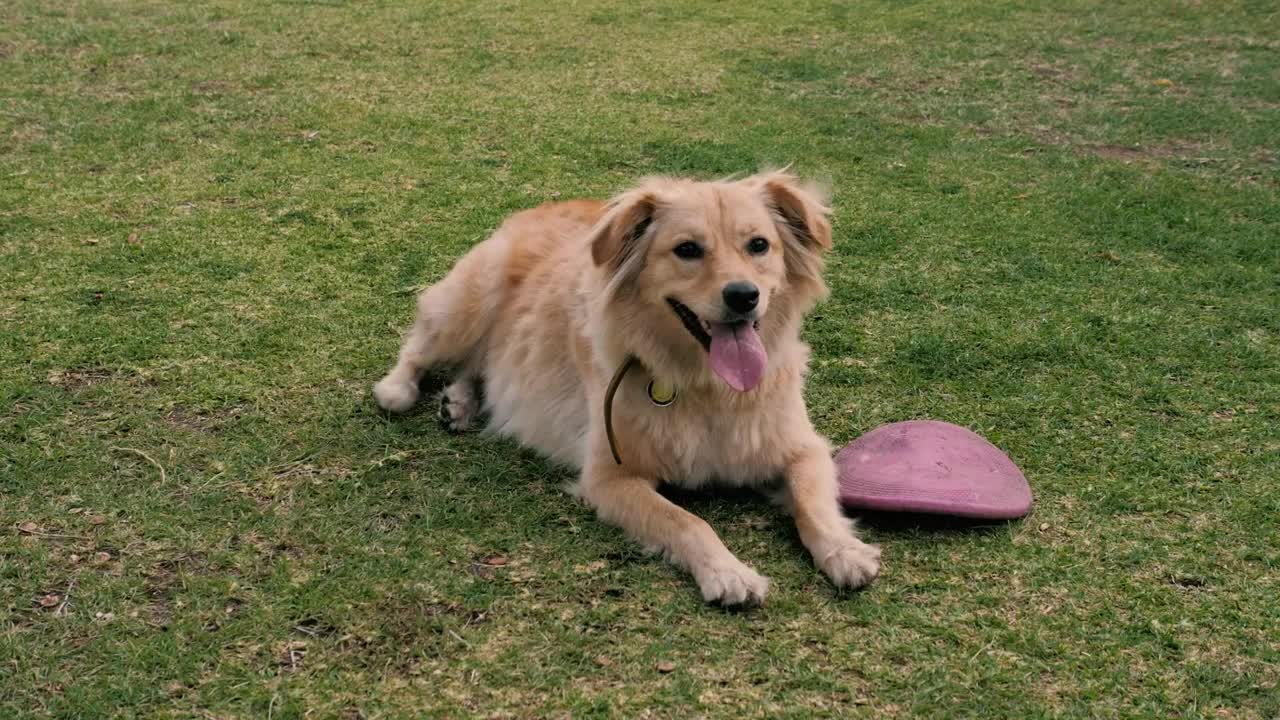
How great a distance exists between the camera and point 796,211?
364cm

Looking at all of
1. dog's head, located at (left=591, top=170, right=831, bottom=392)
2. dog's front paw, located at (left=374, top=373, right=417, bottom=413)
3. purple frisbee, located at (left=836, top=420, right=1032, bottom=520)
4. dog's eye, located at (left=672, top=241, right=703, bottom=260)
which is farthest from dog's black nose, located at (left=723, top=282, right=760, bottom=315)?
dog's front paw, located at (left=374, top=373, right=417, bottom=413)

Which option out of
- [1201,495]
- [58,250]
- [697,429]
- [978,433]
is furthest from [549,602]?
[58,250]

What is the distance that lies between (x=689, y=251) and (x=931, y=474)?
1026mm

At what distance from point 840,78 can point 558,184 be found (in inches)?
133

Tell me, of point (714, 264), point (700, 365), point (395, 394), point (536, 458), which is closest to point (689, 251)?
point (714, 264)

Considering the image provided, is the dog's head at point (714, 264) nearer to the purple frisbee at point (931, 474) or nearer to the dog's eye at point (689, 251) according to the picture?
the dog's eye at point (689, 251)

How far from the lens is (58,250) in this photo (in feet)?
17.9

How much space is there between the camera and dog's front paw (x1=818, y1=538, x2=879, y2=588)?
3068 mm

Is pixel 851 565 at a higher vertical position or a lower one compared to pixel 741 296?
lower

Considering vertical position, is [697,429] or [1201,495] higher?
[697,429]

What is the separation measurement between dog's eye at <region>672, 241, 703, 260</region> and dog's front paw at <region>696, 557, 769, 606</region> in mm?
961

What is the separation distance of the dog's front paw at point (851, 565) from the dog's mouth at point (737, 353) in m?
0.56

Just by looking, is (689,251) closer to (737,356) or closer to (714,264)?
(714,264)

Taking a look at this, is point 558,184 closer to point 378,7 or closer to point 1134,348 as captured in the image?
point 1134,348
